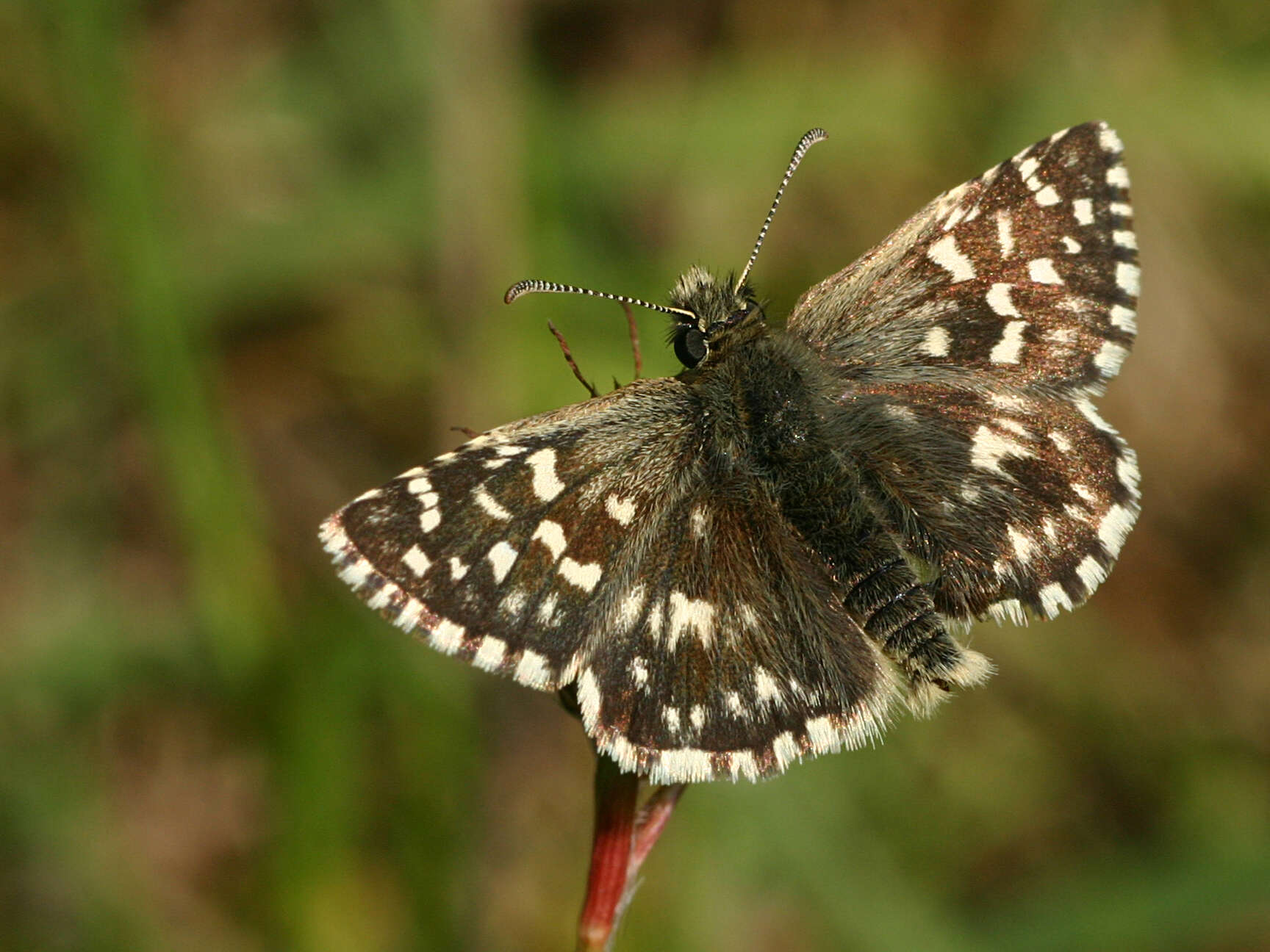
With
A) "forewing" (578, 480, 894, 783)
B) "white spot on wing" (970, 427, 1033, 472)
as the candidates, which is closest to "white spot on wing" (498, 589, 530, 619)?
"forewing" (578, 480, 894, 783)

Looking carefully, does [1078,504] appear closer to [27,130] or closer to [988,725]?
[988,725]

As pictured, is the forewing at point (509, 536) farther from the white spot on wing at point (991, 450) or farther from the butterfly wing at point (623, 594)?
the white spot on wing at point (991, 450)

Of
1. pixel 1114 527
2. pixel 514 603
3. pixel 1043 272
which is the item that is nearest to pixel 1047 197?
pixel 1043 272

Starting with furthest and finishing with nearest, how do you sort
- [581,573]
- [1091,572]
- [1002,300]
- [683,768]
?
1. [1002,300]
2. [1091,572]
3. [581,573]
4. [683,768]

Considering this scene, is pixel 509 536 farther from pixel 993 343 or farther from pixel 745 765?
pixel 993 343

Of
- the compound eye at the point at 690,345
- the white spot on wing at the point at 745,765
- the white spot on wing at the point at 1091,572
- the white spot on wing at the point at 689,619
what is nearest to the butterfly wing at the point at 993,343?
the white spot on wing at the point at 1091,572

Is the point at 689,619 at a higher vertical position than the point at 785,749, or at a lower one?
higher

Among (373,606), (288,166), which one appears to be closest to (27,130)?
(288,166)

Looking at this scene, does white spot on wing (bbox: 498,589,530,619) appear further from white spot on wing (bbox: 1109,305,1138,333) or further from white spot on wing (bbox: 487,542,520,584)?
white spot on wing (bbox: 1109,305,1138,333)
